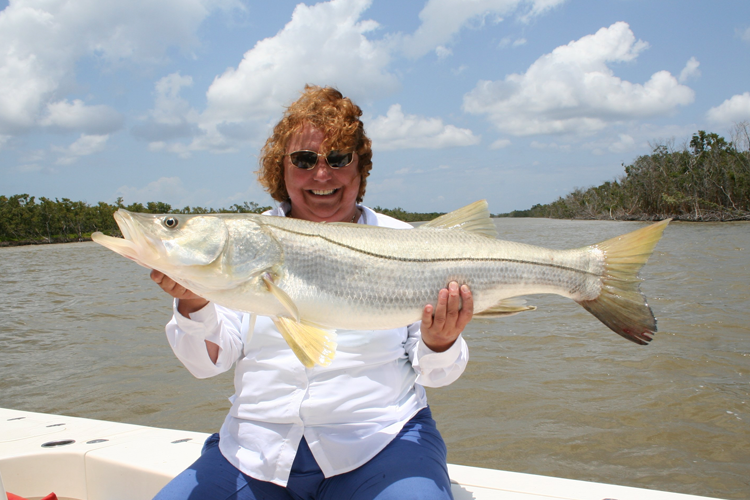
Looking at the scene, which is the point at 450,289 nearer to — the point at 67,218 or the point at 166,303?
the point at 166,303

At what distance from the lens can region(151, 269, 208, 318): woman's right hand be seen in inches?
86.7

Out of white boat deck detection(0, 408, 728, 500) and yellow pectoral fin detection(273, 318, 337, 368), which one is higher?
yellow pectoral fin detection(273, 318, 337, 368)

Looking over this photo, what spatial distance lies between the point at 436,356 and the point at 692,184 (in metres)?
71.5

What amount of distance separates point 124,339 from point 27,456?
824cm

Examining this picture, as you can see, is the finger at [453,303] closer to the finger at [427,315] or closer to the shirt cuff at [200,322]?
the finger at [427,315]

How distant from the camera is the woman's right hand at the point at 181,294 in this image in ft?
7.22

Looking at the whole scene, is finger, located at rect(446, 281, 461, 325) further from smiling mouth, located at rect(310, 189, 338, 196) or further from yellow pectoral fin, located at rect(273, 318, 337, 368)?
smiling mouth, located at rect(310, 189, 338, 196)

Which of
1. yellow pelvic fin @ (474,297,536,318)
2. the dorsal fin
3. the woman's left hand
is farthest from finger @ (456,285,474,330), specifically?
the dorsal fin

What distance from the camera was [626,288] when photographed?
7.78ft

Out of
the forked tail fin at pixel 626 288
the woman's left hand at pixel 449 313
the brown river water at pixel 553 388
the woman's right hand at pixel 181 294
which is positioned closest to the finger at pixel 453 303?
the woman's left hand at pixel 449 313

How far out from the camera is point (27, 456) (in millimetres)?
3121

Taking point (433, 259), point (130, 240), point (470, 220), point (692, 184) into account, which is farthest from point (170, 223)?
point (692, 184)

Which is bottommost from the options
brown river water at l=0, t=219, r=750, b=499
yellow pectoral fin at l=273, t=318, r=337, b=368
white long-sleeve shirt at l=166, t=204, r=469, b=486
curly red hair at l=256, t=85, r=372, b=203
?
brown river water at l=0, t=219, r=750, b=499

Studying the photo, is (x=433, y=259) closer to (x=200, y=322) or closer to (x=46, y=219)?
(x=200, y=322)
